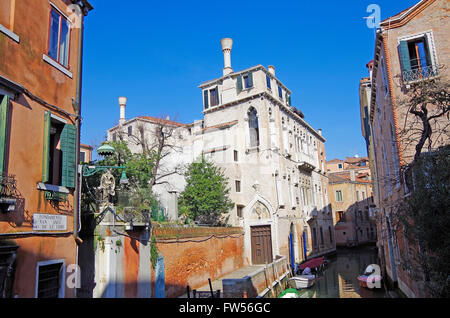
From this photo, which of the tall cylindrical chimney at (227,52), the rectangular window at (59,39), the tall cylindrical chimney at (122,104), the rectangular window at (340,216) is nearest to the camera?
the rectangular window at (59,39)

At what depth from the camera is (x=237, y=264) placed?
19359mm

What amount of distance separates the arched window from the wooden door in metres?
5.61

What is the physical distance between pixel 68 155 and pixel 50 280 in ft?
8.16

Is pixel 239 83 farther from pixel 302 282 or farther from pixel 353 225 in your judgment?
pixel 353 225

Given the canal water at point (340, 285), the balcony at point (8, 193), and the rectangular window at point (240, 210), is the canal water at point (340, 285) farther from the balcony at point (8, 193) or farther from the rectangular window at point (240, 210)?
the balcony at point (8, 193)

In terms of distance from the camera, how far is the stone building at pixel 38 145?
19.1 ft

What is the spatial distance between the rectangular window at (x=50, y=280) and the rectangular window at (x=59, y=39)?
14.0ft

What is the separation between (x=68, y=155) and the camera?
24.2ft

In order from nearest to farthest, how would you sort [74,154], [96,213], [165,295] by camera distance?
[74,154]
[96,213]
[165,295]

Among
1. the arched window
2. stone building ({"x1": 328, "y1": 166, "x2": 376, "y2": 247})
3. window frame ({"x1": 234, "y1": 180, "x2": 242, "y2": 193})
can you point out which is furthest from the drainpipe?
stone building ({"x1": 328, "y1": 166, "x2": 376, "y2": 247})

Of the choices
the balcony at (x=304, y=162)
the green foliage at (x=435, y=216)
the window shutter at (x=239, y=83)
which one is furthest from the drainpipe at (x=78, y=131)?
the balcony at (x=304, y=162)
